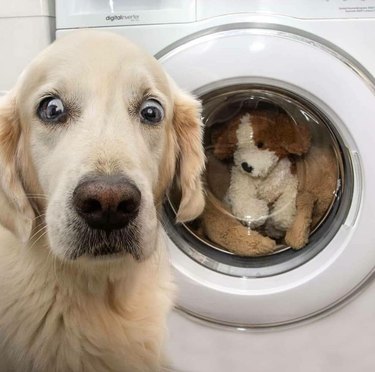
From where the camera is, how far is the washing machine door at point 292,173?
118 centimetres

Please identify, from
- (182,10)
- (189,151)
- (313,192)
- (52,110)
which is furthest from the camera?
(313,192)

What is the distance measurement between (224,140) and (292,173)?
184mm

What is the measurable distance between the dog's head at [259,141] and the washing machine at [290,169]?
0.05 ft

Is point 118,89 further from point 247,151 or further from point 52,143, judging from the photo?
point 247,151

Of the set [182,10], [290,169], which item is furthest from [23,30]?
[290,169]

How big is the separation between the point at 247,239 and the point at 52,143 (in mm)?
637

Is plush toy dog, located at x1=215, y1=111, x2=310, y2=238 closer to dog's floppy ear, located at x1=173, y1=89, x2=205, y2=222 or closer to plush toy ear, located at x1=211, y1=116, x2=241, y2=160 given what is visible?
plush toy ear, located at x1=211, y1=116, x2=241, y2=160

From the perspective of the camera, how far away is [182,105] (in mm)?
1039

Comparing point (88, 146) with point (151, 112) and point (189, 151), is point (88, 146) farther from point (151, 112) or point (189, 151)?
point (189, 151)

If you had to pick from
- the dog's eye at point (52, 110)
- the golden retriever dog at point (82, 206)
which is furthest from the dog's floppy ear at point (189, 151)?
the dog's eye at point (52, 110)

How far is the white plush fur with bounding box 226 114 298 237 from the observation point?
1396 mm

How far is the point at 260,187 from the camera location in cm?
143

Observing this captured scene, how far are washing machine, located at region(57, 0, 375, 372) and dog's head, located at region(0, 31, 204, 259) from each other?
0.25m

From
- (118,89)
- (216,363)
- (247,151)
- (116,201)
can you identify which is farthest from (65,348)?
(247,151)
